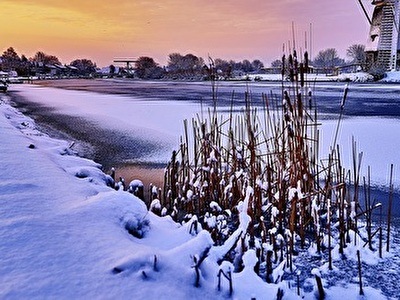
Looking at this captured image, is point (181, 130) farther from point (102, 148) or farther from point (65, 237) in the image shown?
point (65, 237)

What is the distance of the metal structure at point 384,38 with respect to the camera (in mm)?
28484

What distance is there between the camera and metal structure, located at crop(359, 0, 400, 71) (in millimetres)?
28484

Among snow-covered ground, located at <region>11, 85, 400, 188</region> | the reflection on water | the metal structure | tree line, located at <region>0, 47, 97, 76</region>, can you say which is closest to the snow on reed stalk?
the reflection on water

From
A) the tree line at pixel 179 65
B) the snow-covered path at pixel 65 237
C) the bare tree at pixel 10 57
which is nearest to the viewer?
the snow-covered path at pixel 65 237

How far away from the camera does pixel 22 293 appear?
1.72 meters

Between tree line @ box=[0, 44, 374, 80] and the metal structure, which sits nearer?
the metal structure

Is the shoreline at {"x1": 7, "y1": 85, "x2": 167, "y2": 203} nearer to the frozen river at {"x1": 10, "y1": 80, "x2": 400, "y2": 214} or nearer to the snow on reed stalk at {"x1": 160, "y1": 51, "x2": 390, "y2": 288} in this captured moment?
the frozen river at {"x1": 10, "y1": 80, "x2": 400, "y2": 214}

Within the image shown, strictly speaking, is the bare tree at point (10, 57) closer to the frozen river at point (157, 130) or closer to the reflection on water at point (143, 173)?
the frozen river at point (157, 130)

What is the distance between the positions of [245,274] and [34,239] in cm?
116

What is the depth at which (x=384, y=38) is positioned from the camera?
96.5 feet

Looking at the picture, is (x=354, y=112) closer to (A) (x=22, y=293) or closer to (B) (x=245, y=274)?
(B) (x=245, y=274)

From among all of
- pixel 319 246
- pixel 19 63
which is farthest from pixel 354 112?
pixel 19 63

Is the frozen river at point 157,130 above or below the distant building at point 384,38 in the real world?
below

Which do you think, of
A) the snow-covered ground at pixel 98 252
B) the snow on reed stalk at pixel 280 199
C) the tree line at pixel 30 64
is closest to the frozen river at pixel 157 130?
the snow on reed stalk at pixel 280 199
